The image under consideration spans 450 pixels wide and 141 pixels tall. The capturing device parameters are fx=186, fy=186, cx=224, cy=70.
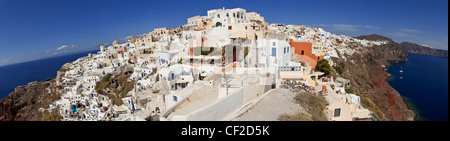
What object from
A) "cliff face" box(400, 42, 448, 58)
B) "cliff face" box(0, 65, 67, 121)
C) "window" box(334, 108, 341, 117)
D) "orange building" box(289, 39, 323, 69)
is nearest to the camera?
"window" box(334, 108, 341, 117)

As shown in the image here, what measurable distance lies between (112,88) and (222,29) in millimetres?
17281

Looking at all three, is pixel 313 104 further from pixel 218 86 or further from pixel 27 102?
pixel 27 102

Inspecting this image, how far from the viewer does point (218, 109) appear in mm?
6973

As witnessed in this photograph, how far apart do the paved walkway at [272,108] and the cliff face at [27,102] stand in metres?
35.0

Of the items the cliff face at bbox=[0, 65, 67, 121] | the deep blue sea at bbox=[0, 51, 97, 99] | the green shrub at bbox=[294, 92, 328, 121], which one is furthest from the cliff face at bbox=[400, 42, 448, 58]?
the deep blue sea at bbox=[0, 51, 97, 99]

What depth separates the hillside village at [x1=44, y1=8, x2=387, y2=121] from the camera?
8914 mm

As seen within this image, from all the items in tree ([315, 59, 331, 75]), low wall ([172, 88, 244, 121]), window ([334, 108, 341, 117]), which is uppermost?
tree ([315, 59, 331, 75])

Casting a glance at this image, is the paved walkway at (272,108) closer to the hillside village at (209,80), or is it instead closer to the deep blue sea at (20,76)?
the hillside village at (209,80)

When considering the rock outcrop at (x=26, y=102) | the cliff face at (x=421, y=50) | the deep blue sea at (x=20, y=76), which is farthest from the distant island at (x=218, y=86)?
the cliff face at (x=421, y=50)

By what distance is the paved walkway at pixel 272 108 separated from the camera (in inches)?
282

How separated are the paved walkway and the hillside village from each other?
250 millimetres

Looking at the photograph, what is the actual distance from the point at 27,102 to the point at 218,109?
4527 cm

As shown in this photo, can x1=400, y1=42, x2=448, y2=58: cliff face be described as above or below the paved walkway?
above

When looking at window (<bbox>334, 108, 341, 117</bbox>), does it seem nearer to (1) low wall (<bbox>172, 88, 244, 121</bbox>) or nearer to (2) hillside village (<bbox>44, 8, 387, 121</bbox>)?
(2) hillside village (<bbox>44, 8, 387, 121</bbox>)
